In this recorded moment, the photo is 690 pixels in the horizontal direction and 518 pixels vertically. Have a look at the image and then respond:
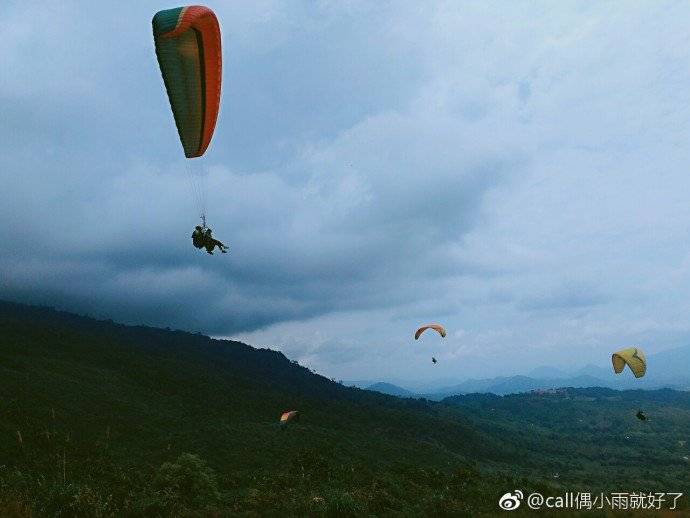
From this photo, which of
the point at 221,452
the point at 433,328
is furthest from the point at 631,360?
the point at 221,452

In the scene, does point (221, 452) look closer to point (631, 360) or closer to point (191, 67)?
point (631, 360)

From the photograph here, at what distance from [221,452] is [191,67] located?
46.2m

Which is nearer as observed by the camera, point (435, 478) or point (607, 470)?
point (435, 478)

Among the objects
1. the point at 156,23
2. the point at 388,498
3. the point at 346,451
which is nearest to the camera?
the point at 156,23

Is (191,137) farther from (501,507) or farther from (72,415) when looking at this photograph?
(72,415)

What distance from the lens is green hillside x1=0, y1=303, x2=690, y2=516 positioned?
21.7 metres

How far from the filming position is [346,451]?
62.8 m

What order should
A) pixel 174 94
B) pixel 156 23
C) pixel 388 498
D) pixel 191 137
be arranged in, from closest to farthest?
1. pixel 156 23
2. pixel 174 94
3. pixel 191 137
4. pixel 388 498

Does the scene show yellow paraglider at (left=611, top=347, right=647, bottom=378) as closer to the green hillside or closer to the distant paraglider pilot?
the green hillside

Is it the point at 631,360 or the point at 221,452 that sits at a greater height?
the point at 631,360

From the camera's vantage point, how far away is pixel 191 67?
14.6m

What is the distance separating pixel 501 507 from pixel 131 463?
113 feet

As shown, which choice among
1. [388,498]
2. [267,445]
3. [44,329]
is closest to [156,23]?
[388,498]

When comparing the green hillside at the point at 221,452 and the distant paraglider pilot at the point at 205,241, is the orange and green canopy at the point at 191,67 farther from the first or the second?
the green hillside at the point at 221,452
